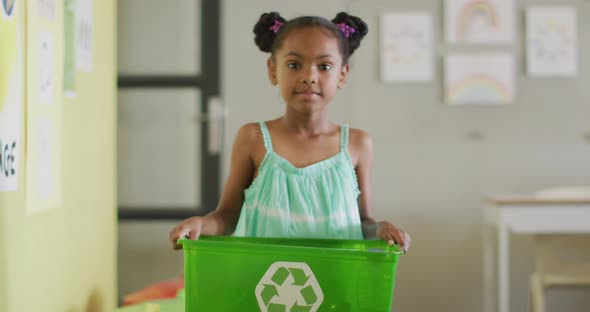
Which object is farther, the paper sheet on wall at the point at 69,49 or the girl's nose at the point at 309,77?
the paper sheet on wall at the point at 69,49

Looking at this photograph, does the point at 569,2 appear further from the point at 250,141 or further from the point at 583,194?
the point at 250,141

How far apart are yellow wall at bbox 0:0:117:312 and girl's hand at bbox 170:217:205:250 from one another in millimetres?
510

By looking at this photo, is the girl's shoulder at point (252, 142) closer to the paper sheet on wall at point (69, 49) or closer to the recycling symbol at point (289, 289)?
the recycling symbol at point (289, 289)

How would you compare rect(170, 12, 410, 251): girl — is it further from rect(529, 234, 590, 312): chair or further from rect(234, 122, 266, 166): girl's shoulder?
rect(529, 234, 590, 312): chair

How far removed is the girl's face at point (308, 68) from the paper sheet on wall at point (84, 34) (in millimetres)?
924

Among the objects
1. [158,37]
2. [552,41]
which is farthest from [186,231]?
[552,41]

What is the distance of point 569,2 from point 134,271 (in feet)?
8.04

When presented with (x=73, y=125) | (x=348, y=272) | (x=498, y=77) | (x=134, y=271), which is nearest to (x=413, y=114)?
(x=498, y=77)

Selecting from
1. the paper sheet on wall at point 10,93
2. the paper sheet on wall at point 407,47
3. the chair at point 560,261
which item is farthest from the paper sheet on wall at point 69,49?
the chair at point 560,261

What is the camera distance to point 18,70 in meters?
1.56

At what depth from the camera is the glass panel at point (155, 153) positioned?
3.50 metres

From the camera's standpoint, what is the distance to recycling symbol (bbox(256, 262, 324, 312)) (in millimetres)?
1075

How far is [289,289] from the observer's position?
1.08 metres

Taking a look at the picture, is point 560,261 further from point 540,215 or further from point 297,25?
point 297,25
